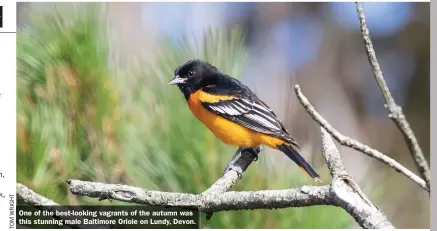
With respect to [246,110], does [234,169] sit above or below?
below

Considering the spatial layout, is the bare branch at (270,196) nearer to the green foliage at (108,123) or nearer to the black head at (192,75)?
the green foliage at (108,123)

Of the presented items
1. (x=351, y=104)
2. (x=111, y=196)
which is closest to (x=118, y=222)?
(x=111, y=196)

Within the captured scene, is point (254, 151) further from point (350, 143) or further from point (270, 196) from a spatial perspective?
point (350, 143)

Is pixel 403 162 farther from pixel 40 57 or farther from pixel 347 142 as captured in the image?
pixel 40 57

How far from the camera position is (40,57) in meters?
0.85

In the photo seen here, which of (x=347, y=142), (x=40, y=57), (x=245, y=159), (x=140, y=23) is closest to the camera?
(x=347, y=142)

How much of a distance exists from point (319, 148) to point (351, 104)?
8.2 inches

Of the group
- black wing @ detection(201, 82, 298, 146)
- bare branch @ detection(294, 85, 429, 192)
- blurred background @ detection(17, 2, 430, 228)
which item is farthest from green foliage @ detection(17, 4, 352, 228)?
bare branch @ detection(294, 85, 429, 192)

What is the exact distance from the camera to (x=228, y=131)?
3.27 ft

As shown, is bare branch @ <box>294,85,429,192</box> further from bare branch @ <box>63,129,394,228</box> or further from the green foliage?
the green foliage

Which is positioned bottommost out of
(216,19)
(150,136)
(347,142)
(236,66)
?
(347,142)
